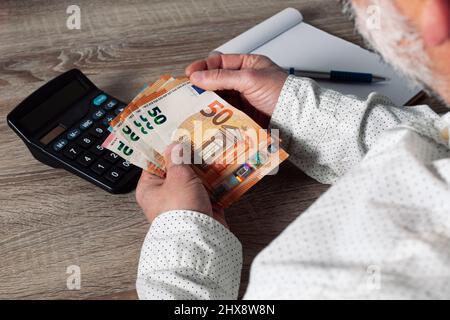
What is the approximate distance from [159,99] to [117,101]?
0.08m

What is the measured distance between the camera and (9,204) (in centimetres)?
77

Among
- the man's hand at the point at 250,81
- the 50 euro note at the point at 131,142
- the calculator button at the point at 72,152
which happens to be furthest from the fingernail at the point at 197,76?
the calculator button at the point at 72,152

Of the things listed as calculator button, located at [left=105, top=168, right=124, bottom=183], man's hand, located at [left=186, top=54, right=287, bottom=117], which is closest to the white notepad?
man's hand, located at [left=186, top=54, right=287, bottom=117]

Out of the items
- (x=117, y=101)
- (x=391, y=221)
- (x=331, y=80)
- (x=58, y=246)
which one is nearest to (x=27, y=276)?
(x=58, y=246)

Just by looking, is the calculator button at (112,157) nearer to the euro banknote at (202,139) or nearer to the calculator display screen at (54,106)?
the euro banknote at (202,139)

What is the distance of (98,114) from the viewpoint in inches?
33.9

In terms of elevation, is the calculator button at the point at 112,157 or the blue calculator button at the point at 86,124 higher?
the blue calculator button at the point at 86,124

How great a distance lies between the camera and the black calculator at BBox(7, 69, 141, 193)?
79 cm

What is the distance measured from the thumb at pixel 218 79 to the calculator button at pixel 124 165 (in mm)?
168

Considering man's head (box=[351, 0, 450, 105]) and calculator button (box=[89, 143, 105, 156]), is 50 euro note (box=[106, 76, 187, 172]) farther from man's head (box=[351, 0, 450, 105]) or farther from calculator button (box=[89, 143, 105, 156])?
man's head (box=[351, 0, 450, 105])

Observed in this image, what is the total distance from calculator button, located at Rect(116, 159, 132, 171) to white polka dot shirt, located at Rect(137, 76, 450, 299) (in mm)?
118

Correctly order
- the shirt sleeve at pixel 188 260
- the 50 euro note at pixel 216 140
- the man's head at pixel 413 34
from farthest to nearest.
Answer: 1. the 50 euro note at pixel 216 140
2. the shirt sleeve at pixel 188 260
3. the man's head at pixel 413 34

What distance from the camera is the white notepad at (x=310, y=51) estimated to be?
3.12 ft

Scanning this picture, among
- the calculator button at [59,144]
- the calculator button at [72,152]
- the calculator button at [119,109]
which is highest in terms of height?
the calculator button at [119,109]
